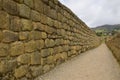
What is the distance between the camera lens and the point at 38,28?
584 cm

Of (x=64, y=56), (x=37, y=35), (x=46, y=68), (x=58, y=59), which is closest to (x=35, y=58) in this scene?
(x=37, y=35)

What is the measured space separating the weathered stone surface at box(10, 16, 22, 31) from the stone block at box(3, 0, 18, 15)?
0.11 metres

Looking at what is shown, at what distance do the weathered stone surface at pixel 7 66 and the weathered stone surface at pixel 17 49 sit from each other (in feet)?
0.53

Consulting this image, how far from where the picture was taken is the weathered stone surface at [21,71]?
4.58 m

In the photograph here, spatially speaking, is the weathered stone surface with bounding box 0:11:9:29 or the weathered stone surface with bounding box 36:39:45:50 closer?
the weathered stone surface with bounding box 0:11:9:29

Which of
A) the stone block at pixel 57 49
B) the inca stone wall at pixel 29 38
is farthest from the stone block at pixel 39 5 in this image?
the stone block at pixel 57 49

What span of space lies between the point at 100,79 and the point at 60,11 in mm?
3031

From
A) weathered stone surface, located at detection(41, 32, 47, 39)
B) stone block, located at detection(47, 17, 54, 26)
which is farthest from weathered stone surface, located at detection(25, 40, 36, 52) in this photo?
stone block, located at detection(47, 17, 54, 26)

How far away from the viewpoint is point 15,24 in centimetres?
455

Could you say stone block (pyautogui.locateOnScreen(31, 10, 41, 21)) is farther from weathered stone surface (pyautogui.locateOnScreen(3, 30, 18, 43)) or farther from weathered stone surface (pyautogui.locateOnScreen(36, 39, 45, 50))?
weathered stone surface (pyautogui.locateOnScreen(3, 30, 18, 43))

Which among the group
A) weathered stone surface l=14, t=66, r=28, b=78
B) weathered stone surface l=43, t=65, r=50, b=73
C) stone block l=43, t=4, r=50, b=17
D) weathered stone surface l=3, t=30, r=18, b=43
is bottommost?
weathered stone surface l=43, t=65, r=50, b=73

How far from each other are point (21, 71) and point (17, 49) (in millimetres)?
465

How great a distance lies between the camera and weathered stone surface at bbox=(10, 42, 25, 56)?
14.6ft

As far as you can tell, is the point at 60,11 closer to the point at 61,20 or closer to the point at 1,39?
the point at 61,20
